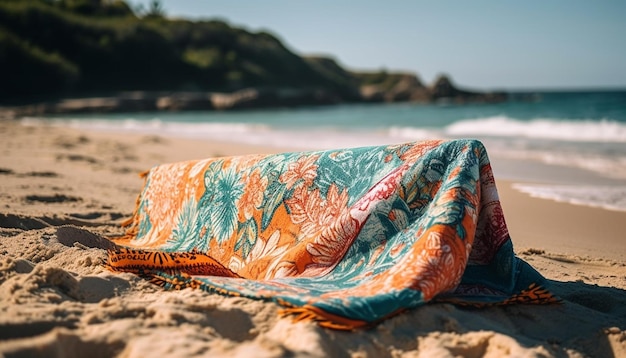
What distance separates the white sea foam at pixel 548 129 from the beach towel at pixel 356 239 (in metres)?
10.1

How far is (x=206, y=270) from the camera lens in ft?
8.16

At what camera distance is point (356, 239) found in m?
2.42

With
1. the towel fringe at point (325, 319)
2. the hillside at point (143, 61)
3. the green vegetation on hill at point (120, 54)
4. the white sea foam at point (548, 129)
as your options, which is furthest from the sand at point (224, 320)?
the green vegetation on hill at point (120, 54)

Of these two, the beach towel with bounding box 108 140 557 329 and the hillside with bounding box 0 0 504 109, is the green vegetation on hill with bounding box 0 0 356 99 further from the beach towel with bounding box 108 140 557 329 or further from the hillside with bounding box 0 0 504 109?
the beach towel with bounding box 108 140 557 329

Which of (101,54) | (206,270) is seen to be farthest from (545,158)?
(101,54)

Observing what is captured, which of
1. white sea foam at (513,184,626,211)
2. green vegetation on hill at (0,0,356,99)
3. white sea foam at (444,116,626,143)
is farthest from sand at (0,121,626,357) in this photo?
green vegetation on hill at (0,0,356,99)

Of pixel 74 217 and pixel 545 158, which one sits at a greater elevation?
pixel 545 158

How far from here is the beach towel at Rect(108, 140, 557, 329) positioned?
6.66ft

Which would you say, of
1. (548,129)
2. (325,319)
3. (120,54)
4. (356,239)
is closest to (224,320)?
(325,319)

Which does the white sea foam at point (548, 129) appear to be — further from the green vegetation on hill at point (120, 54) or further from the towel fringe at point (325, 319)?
the green vegetation on hill at point (120, 54)

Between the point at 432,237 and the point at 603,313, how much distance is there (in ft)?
2.79

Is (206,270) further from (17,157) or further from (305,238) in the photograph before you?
(17,157)

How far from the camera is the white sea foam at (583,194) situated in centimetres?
492

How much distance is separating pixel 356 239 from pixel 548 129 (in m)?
14.3
